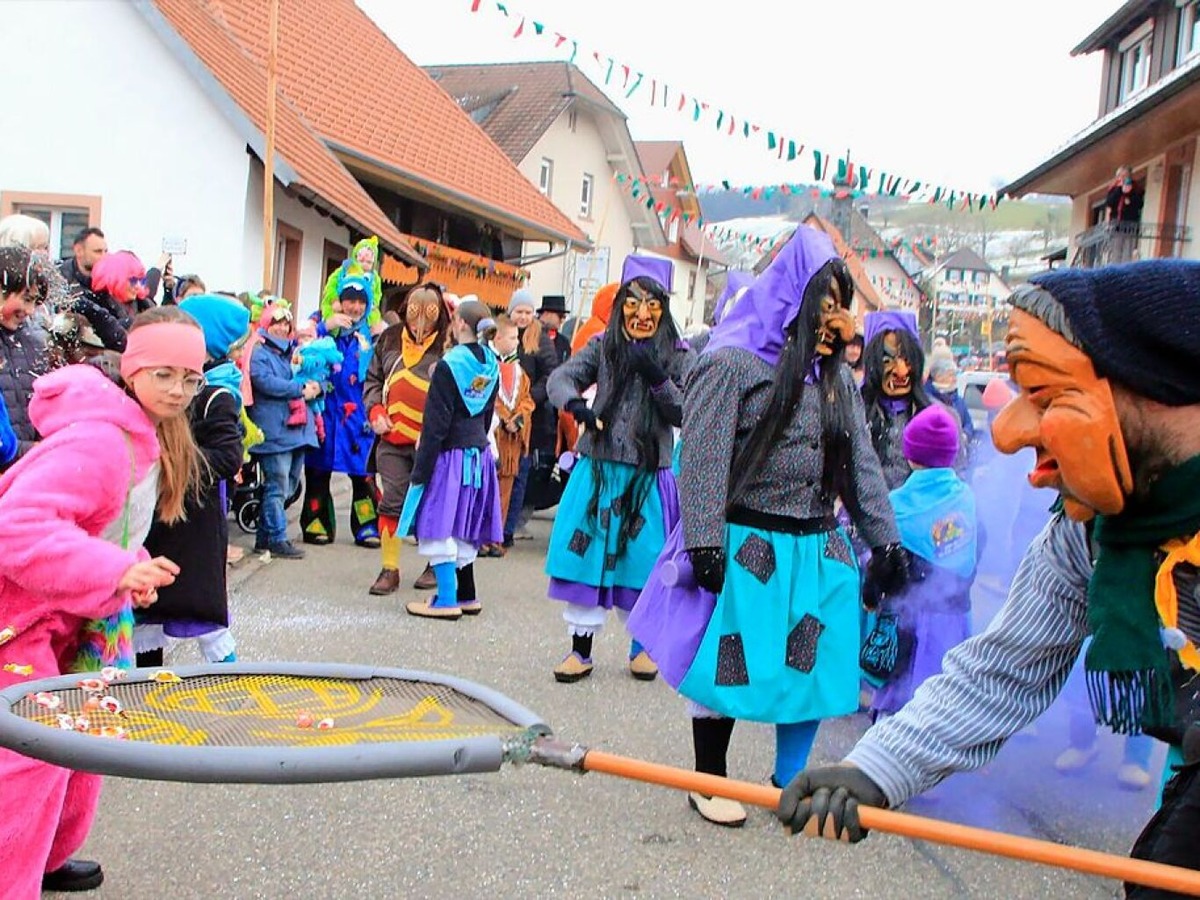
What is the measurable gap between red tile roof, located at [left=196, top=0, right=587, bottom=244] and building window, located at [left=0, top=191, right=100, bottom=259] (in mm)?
3467

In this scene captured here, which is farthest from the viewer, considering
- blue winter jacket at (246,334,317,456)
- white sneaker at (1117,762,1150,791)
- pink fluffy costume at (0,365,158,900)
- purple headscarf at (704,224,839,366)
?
blue winter jacket at (246,334,317,456)

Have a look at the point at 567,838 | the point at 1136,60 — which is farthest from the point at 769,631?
the point at 1136,60

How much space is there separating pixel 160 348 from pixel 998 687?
2.26 m

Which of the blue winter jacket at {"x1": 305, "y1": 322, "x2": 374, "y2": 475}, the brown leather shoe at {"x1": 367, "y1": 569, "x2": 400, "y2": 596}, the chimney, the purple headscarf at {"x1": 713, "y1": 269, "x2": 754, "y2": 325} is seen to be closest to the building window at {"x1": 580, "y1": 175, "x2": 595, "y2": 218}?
the chimney

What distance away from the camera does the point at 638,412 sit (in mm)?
5707

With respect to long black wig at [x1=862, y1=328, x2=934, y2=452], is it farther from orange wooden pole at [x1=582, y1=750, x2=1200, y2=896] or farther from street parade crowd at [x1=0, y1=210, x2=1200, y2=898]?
orange wooden pole at [x1=582, y1=750, x2=1200, y2=896]

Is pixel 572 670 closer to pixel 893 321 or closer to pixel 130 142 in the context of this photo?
pixel 893 321

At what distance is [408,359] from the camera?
777cm

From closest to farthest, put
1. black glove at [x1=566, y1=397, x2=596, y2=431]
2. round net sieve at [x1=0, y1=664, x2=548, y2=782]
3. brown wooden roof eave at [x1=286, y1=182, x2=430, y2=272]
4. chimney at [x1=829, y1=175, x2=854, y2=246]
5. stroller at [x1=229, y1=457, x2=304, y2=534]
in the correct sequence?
1. round net sieve at [x1=0, y1=664, x2=548, y2=782]
2. black glove at [x1=566, y1=397, x2=596, y2=431]
3. stroller at [x1=229, y1=457, x2=304, y2=534]
4. brown wooden roof eave at [x1=286, y1=182, x2=430, y2=272]
5. chimney at [x1=829, y1=175, x2=854, y2=246]

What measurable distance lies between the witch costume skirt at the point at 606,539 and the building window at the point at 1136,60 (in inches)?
765

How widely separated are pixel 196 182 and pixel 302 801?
1117 centimetres

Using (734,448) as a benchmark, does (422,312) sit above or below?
above

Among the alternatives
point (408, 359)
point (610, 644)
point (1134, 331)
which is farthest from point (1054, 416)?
point (408, 359)

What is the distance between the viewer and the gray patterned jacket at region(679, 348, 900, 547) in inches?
150
